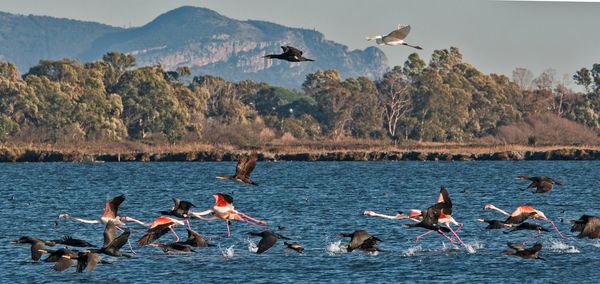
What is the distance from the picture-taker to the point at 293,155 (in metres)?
108

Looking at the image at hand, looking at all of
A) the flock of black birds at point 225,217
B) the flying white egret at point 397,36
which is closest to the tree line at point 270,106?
the flock of black birds at point 225,217

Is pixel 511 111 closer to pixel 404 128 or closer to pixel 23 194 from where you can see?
pixel 404 128

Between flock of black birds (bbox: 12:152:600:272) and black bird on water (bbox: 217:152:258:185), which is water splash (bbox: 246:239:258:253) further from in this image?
black bird on water (bbox: 217:152:258:185)

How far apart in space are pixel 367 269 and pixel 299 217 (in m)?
15.2

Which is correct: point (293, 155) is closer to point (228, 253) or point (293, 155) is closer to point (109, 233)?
point (228, 253)

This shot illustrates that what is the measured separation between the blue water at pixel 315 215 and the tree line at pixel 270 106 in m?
19.4

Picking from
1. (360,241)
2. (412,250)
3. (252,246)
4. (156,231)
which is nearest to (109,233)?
(156,231)

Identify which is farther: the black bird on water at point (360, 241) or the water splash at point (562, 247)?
the water splash at point (562, 247)

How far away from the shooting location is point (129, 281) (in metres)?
27.4

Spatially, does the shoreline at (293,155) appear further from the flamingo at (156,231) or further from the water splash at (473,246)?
the flamingo at (156,231)

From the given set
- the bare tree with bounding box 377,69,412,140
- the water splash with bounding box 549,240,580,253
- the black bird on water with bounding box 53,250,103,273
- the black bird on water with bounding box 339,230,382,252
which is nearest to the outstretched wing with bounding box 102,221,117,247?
the black bird on water with bounding box 53,250,103,273

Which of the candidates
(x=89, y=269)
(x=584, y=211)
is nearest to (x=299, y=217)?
(x=584, y=211)

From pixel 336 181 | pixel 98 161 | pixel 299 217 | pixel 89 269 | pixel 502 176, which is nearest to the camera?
pixel 89 269

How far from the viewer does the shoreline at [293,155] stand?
10638 cm
